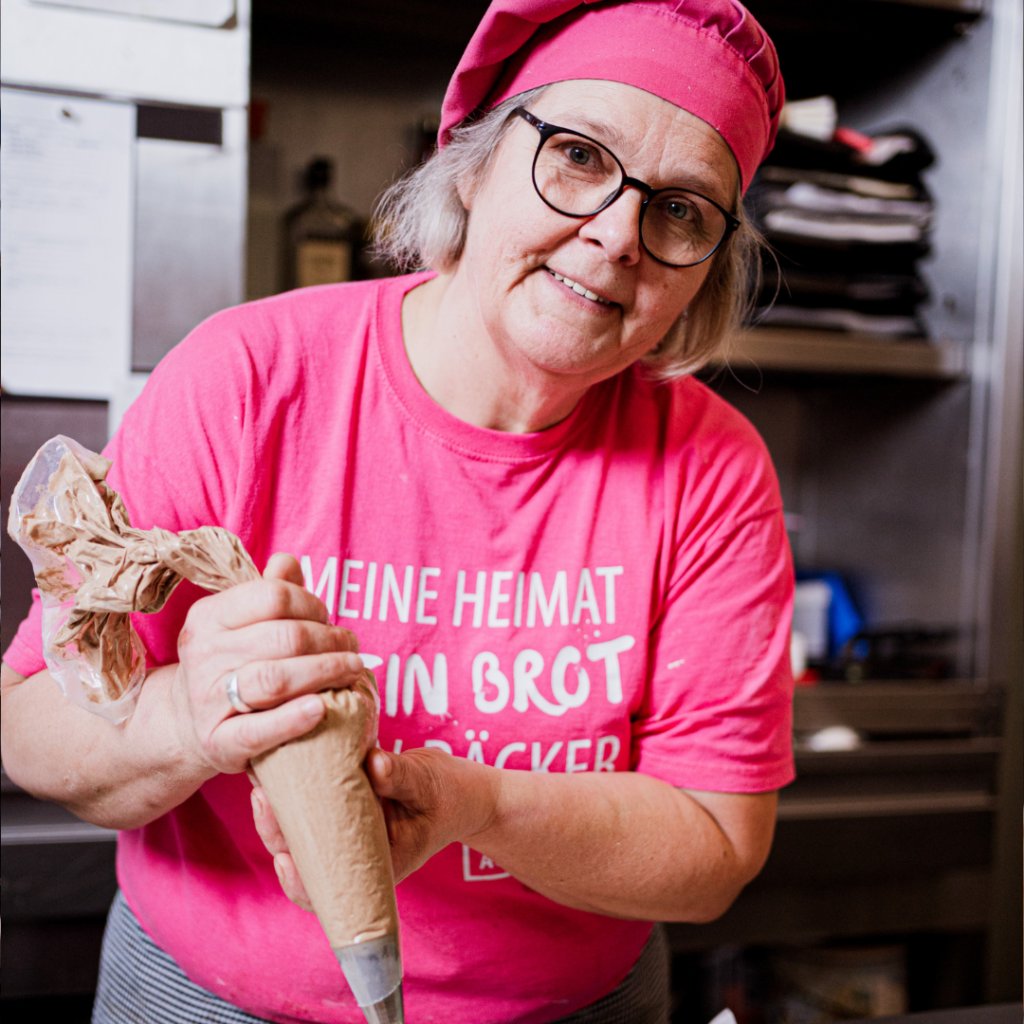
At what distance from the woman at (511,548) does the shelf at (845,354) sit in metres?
0.61

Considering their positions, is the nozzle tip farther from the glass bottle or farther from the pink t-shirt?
the glass bottle

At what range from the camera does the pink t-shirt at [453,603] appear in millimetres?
708

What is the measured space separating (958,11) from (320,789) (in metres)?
1.64

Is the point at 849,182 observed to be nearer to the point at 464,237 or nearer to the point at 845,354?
the point at 845,354

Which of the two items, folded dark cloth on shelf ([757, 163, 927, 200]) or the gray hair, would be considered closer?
the gray hair

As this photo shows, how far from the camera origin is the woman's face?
0.65 m

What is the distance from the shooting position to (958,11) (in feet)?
4.81

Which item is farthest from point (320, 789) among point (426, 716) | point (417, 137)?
point (417, 137)

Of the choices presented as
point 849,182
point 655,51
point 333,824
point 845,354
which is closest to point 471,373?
point 655,51

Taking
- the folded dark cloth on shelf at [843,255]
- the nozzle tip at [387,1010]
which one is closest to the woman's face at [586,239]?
the nozzle tip at [387,1010]

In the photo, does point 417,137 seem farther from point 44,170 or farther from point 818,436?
point 818,436

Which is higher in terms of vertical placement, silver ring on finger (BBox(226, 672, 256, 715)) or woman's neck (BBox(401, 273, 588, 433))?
woman's neck (BBox(401, 273, 588, 433))

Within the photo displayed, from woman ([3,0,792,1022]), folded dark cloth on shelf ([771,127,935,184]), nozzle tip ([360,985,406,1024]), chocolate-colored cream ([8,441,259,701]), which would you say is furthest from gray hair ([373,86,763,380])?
folded dark cloth on shelf ([771,127,935,184])

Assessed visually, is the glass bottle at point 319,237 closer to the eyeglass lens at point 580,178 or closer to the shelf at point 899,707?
the eyeglass lens at point 580,178
